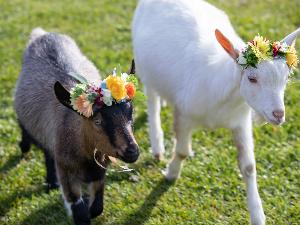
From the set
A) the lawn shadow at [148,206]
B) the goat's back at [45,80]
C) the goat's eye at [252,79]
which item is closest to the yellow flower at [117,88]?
the goat's back at [45,80]

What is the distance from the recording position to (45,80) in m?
6.03

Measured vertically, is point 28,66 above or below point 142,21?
below

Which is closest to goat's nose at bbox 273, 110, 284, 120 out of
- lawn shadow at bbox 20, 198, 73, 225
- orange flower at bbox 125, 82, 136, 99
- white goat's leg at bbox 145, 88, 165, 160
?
orange flower at bbox 125, 82, 136, 99

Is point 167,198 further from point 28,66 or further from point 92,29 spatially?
point 92,29

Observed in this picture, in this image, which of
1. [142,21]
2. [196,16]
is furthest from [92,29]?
[196,16]

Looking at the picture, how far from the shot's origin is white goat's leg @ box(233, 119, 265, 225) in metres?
5.69

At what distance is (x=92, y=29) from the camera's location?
33.9ft

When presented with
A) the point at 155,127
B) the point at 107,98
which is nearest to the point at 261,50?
the point at 107,98

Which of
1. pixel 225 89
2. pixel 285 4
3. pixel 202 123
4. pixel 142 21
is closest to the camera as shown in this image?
pixel 225 89

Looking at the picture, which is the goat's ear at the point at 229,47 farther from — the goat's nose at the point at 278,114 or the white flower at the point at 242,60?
the goat's nose at the point at 278,114

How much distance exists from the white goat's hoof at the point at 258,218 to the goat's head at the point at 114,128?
1.70m

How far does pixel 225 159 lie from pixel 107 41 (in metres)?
3.82

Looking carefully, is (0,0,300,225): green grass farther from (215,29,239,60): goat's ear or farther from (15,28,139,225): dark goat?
(215,29,239,60): goat's ear

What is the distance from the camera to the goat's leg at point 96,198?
565 centimetres
